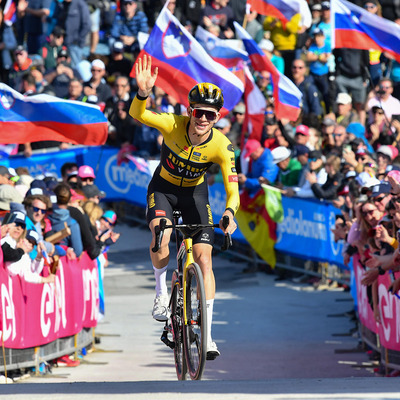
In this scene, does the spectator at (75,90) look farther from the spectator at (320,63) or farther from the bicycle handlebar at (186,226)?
the bicycle handlebar at (186,226)

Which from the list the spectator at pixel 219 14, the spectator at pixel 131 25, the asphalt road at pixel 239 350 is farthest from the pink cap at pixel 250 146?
the spectator at pixel 131 25

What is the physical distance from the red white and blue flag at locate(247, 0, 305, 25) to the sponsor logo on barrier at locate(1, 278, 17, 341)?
8.39 meters

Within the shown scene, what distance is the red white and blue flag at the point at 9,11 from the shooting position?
85.4 ft

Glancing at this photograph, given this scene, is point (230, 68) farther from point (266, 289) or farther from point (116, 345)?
point (116, 345)

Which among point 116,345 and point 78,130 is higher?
point 78,130

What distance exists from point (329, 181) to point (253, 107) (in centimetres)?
187

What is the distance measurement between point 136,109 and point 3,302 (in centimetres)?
306

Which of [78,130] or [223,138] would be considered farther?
[78,130]

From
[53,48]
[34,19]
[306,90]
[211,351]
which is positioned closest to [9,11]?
[34,19]

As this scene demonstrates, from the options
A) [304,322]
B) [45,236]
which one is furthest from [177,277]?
[304,322]

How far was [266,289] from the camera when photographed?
18.6m

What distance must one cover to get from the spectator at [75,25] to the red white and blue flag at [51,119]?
11.1 metres

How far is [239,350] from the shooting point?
48.2ft

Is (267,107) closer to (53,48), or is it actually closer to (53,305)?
(53,48)
